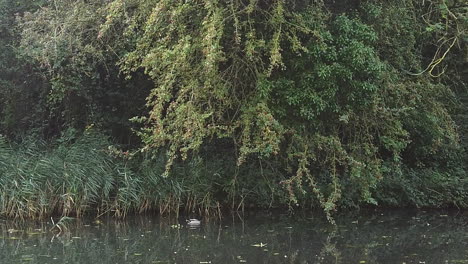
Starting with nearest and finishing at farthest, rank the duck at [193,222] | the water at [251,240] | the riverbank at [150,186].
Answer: the water at [251,240] → the duck at [193,222] → the riverbank at [150,186]

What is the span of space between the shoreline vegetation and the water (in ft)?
1.46

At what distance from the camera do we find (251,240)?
29.5ft

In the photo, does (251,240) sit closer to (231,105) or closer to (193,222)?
(193,222)

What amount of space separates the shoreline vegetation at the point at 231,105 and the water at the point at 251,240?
0.45m

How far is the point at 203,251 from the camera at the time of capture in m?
8.32

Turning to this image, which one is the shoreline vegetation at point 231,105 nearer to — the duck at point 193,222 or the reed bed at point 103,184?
the reed bed at point 103,184

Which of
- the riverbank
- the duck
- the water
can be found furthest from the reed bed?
the duck

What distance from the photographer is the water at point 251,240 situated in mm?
7949

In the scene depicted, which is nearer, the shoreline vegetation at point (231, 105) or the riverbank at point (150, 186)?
the shoreline vegetation at point (231, 105)

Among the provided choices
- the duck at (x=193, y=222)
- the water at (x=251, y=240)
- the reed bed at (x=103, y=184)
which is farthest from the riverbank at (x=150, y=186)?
the duck at (x=193, y=222)

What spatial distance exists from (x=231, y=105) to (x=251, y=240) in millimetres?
2059

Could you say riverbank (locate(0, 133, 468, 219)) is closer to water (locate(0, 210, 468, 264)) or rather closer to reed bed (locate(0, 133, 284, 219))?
reed bed (locate(0, 133, 284, 219))

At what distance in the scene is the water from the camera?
7949 millimetres

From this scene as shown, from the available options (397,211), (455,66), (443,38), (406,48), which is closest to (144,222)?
(397,211)
